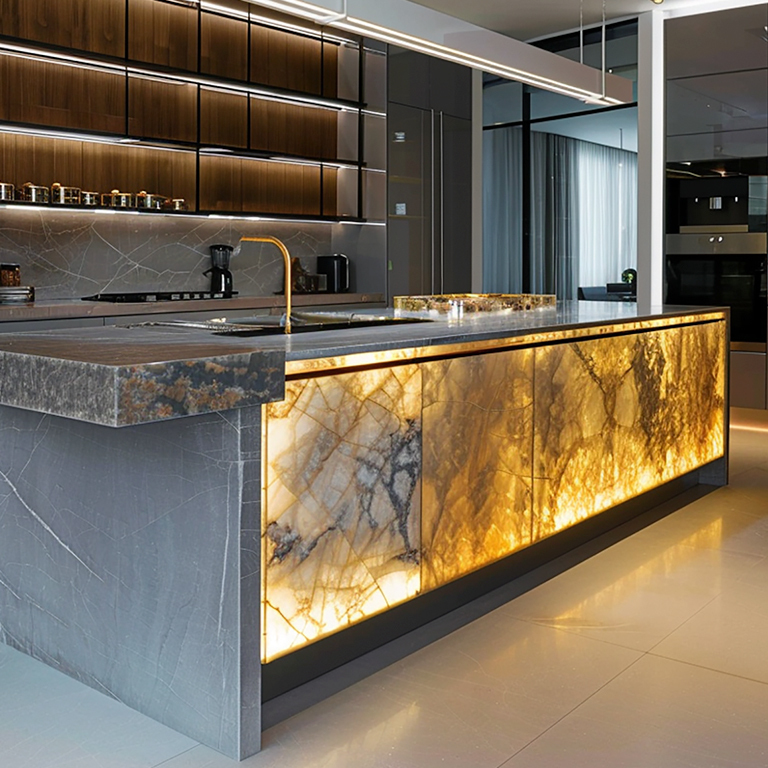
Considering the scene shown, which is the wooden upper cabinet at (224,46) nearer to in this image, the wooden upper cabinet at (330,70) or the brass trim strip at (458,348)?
the wooden upper cabinet at (330,70)

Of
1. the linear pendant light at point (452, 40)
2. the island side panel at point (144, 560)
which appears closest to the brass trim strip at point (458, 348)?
the island side panel at point (144, 560)

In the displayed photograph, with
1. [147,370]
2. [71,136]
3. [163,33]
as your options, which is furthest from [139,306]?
[147,370]

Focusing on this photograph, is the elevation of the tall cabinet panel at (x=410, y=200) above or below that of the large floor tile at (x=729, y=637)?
above

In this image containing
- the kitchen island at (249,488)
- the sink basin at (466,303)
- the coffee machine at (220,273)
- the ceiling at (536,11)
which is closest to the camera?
the kitchen island at (249,488)

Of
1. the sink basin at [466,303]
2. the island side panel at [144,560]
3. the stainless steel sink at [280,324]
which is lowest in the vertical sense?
the island side panel at [144,560]

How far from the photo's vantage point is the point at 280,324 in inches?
126

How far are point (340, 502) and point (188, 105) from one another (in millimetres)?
4134

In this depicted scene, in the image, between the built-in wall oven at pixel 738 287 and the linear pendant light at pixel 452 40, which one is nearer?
the linear pendant light at pixel 452 40

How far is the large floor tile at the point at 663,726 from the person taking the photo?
2096 millimetres

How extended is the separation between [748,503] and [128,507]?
318cm

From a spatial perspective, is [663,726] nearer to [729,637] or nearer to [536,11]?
[729,637]

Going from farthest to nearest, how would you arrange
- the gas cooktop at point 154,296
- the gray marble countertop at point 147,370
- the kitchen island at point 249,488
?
the gas cooktop at point 154,296, the kitchen island at point 249,488, the gray marble countertop at point 147,370

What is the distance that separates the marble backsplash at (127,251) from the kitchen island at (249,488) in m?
2.72

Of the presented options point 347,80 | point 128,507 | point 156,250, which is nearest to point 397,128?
point 347,80
